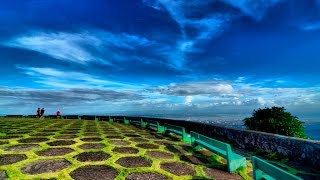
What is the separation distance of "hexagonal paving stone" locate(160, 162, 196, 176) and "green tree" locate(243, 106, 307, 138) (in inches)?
556

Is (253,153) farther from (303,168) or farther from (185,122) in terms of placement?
(185,122)

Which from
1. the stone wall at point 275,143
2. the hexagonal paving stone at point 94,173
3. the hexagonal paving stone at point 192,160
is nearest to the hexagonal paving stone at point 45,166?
the hexagonal paving stone at point 94,173

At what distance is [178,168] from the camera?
6746 millimetres

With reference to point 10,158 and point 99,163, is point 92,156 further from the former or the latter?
point 10,158

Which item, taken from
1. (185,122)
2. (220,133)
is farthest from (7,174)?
(185,122)

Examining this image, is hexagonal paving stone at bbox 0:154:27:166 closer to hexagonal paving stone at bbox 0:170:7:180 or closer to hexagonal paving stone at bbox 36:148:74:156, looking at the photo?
hexagonal paving stone at bbox 36:148:74:156

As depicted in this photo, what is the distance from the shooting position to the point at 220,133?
520 inches

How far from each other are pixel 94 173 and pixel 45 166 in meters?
1.25

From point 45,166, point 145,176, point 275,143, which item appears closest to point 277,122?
point 275,143

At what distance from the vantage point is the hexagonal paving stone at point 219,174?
20.6 feet

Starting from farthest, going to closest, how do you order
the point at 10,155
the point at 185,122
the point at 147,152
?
the point at 185,122, the point at 147,152, the point at 10,155

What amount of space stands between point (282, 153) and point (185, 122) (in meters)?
10.7

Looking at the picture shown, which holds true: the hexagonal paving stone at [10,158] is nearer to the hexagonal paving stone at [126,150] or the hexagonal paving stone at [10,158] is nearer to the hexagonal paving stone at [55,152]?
the hexagonal paving stone at [55,152]

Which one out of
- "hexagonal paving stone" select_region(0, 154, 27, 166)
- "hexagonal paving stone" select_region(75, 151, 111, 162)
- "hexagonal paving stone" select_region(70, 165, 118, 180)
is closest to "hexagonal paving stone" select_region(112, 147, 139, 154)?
"hexagonal paving stone" select_region(75, 151, 111, 162)
